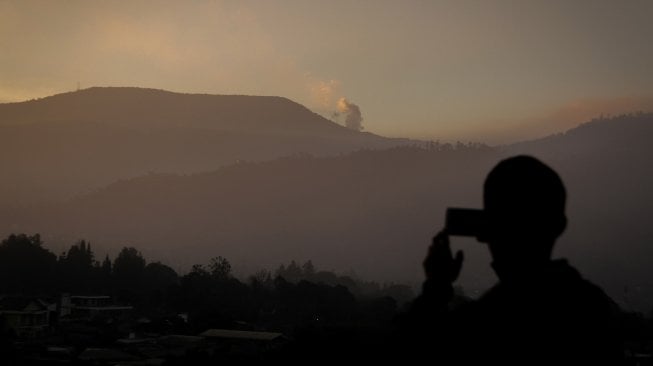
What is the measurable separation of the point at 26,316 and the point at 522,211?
59.4 m

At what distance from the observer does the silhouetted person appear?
1.97m

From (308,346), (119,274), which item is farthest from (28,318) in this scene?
(308,346)

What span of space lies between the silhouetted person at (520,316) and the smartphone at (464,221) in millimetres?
34

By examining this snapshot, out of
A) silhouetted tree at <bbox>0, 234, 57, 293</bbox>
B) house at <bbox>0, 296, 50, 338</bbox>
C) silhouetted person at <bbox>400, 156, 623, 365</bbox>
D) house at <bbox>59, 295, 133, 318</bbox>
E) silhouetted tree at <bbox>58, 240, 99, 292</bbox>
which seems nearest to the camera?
silhouetted person at <bbox>400, 156, 623, 365</bbox>

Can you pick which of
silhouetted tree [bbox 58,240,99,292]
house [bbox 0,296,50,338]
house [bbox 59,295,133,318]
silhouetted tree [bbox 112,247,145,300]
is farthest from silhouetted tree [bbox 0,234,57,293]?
house [bbox 0,296,50,338]

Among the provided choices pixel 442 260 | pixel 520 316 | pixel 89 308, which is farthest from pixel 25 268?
pixel 520 316

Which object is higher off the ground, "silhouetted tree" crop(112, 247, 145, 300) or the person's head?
the person's head

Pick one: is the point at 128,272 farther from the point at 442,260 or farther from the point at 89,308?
the point at 442,260

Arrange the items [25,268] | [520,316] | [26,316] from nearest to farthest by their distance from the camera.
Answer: [520,316] < [26,316] < [25,268]

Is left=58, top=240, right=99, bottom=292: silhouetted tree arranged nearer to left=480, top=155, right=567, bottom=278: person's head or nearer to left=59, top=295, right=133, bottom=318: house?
left=59, top=295, right=133, bottom=318: house

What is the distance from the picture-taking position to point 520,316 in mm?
1997

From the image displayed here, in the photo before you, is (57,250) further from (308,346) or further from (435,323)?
(435,323)

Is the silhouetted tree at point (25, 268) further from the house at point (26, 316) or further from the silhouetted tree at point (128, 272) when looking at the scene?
the house at point (26, 316)

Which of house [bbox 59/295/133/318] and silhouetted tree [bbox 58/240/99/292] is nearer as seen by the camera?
house [bbox 59/295/133/318]
